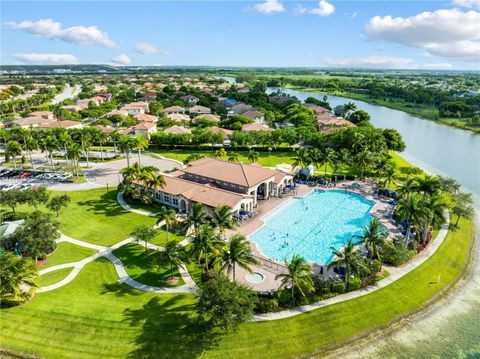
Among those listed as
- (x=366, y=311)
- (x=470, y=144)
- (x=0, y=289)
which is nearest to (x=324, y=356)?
(x=366, y=311)

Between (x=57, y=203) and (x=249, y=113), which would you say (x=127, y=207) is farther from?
(x=249, y=113)

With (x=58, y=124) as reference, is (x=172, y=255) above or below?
below

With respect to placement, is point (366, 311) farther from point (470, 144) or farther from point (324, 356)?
point (470, 144)

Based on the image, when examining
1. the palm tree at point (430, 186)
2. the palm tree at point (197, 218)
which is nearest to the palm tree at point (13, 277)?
the palm tree at point (197, 218)

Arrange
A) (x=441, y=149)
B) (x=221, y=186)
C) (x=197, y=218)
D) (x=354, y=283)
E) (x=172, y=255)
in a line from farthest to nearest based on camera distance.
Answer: (x=441, y=149)
(x=221, y=186)
(x=197, y=218)
(x=172, y=255)
(x=354, y=283)

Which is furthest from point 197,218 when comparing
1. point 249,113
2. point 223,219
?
point 249,113

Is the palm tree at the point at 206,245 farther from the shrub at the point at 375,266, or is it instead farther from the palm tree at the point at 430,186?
the palm tree at the point at 430,186
